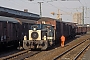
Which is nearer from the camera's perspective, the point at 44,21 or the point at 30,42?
the point at 30,42

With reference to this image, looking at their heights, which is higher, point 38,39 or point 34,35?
point 34,35

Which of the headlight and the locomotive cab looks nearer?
the locomotive cab

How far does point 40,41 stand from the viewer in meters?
20.6

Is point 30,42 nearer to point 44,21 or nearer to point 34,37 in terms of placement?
point 34,37

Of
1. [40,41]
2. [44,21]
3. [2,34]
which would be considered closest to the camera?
[2,34]

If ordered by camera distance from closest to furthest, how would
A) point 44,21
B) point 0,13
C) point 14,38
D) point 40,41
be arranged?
1. point 40,41
2. point 14,38
3. point 44,21
4. point 0,13

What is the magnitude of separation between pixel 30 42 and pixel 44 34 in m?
1.70

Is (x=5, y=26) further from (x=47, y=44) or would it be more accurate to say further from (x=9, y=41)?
(x=47, y=44)

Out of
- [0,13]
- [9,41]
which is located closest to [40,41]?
[9,41]

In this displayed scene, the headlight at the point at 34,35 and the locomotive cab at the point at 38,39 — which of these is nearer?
the locomotive cab at the point at 38,39

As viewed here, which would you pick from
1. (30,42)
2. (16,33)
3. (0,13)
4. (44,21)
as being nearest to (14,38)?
(16,33)

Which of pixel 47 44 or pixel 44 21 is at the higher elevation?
pixel 44 21

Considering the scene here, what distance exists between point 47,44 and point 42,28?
1824mm

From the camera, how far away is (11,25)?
21.7 metres
